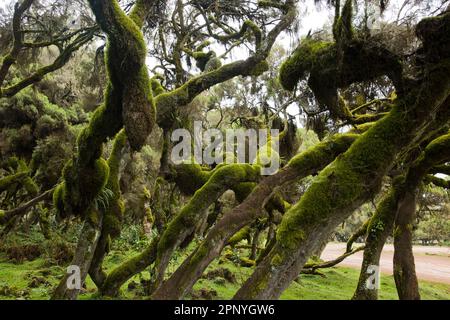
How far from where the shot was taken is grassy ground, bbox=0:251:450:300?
8.91 m

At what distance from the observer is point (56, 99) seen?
15320mm

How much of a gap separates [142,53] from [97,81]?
4.47 metres

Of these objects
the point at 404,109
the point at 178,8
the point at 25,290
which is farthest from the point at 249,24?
the point at 25,290

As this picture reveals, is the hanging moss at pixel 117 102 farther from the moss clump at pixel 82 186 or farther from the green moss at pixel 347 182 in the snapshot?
the green moss at pixel 347 182

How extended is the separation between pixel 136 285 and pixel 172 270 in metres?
1.66

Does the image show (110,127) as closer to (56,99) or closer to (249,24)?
(249,24)

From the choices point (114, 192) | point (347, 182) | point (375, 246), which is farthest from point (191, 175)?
point (347, 182)

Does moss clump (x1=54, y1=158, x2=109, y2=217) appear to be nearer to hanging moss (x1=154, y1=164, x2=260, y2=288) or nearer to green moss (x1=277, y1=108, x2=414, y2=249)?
hanging moss (x1=154, y1=164, x2=260, y2=288)
